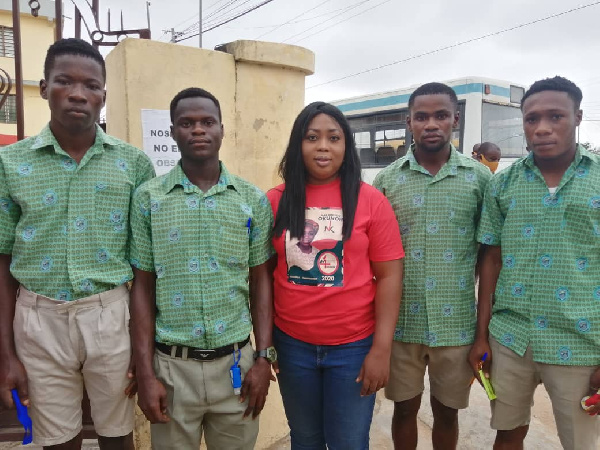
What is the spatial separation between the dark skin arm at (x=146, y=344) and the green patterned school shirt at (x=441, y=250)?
3.80 ft

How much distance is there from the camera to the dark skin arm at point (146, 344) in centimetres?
178

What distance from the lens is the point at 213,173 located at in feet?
6.30

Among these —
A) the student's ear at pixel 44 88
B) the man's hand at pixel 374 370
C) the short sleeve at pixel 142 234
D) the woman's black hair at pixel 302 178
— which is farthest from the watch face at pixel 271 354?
the student's ear at pixel 44 88

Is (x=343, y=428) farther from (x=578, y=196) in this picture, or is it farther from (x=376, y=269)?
(x=578, y=196)

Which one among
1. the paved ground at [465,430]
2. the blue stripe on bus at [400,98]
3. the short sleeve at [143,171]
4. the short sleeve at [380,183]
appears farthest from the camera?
the blue stripe on bus at [400,98]

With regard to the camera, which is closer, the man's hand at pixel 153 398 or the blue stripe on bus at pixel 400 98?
the man's hand at pixel 153 398

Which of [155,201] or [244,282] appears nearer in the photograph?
[155,201]

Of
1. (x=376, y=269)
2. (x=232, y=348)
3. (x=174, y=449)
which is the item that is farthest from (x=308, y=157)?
(x=174, y=449)

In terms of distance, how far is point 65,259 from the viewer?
5.86 ft

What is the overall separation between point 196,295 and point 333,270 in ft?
1.81

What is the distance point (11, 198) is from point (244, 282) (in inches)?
37.6

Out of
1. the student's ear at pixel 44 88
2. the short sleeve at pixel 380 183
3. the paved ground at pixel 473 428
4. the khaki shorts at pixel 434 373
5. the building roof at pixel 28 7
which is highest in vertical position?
the building roof at pixel 28 7

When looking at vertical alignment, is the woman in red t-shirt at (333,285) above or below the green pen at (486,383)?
above

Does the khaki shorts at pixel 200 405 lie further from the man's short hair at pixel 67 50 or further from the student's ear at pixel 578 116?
the student's ear at pixel 578 116
